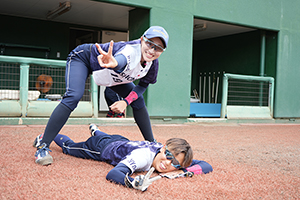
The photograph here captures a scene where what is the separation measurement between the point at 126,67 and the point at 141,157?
783mm

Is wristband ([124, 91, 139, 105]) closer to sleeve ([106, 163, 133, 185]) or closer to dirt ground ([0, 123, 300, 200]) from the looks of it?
dirt ground ([0, 123, 300, 200])

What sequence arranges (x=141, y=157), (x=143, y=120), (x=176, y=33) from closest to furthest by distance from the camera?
(x=141, y=157), (x=143, y=120), (x=176, y=33)

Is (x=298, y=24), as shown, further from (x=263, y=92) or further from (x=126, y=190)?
(x=126, y=190)

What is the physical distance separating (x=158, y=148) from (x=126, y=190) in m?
0.56

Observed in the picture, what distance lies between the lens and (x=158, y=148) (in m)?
2.38

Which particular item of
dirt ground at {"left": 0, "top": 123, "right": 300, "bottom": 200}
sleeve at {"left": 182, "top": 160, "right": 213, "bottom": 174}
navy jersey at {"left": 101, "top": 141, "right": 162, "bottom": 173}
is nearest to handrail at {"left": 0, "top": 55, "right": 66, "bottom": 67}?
dirt ground at {"left": 0, "top": 123, "right": 300, "bottom": 200}

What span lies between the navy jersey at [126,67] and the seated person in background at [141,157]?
1.83ft

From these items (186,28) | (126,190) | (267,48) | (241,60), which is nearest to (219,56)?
(241,60)

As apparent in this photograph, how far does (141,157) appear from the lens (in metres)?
2.17

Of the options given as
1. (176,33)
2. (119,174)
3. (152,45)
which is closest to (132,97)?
(152,45)

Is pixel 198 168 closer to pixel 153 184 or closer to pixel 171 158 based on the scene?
pixel 171 158

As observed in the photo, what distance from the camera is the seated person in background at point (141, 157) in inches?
78.7

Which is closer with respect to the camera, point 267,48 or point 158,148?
point 158,148

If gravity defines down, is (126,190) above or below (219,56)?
below
